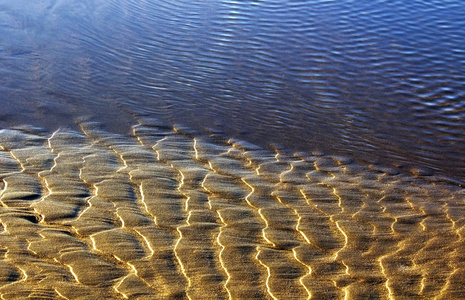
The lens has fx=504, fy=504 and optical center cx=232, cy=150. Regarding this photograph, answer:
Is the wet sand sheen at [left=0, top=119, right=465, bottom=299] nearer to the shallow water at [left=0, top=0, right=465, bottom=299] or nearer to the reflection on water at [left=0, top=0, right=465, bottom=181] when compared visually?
the shallow water at [left=0, top=0, right=465, bottom=299]

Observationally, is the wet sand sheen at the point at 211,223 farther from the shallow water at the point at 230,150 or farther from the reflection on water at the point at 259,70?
the reflection on water at the point at 259,70

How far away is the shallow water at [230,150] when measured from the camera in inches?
148

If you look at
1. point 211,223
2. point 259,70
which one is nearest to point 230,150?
point 211,223

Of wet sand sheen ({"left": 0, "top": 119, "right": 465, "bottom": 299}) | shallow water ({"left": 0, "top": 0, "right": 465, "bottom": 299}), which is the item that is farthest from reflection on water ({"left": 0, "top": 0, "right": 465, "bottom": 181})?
wet sand sheen ({"left": 0, "top": 119, "right": 465, "bottom": 299})

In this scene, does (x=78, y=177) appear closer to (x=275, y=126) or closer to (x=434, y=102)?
(x=275, y=126)

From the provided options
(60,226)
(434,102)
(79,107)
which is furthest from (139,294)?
(434,102)

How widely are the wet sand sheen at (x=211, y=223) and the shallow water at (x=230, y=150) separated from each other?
2cm

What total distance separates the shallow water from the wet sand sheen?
2 centimetres

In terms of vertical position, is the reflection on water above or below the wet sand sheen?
above

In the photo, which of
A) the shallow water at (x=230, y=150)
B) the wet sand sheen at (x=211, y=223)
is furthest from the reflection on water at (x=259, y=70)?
the wet sand sheen at (x=211, y=223)

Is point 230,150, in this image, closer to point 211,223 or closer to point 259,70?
point 211,223

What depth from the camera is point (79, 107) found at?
656 cm

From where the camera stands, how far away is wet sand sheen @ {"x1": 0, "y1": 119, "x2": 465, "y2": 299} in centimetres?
360

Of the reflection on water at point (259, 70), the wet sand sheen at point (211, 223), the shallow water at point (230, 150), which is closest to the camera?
the wet sand sheen at point (211, 223)
